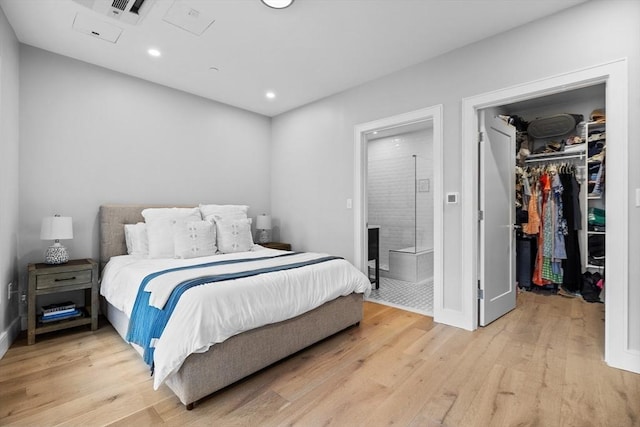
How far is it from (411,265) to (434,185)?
78.9 inches

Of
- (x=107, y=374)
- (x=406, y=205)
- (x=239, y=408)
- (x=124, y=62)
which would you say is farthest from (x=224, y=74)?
(x=406, y=205)

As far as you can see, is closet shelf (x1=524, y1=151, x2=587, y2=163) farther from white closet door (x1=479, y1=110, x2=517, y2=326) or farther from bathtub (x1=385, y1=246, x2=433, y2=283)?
bathtub (x1=385, y1=246, x2=433, y2=283)

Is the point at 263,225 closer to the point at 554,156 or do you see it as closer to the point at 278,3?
the point at 278,3

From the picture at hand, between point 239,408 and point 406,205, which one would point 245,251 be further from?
point 406,205

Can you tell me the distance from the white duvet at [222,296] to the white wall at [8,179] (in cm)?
66

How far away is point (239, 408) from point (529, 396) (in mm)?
1710

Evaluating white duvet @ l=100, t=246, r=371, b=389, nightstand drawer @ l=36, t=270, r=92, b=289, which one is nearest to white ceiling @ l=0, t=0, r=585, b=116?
white duvet @ l=100, t=246, r=371, b=389

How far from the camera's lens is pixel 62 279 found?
8.82 feet

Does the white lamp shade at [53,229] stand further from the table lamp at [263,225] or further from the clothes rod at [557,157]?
the clothes rod at [557,157]

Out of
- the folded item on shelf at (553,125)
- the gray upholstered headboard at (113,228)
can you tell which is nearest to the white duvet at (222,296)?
the gray upholstered headboard at (113,228)

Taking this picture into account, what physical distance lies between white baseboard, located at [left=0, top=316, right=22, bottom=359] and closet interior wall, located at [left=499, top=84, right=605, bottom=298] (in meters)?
5.61

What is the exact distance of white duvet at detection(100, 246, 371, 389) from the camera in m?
1.70

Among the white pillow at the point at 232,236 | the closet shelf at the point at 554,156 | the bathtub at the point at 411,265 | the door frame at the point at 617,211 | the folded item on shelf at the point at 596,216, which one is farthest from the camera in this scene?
the bathtub at the point at 411,265

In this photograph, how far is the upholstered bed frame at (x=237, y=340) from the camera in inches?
68.3
